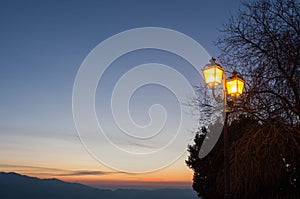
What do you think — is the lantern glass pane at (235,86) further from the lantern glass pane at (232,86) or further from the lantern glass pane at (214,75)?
the lantern glass pane at (214,75)

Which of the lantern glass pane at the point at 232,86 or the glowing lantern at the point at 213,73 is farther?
the lantern glass pane at the point at 232,86

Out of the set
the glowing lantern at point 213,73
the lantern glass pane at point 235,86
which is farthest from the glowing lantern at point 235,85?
the glowing lantern at point 213,73

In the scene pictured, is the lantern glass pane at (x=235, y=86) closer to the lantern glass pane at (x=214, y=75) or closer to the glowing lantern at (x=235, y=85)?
the glowing lantern at (x=235, y=85)

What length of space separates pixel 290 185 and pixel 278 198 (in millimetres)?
5077

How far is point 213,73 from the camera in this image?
9805mm

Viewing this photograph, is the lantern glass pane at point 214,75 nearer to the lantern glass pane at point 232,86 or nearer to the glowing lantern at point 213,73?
the glowing lantern at point 213,73

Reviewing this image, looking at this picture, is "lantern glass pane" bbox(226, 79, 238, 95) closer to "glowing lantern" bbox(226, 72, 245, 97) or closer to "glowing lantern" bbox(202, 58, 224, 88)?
"glowing lantern" bbox(226, 72, 245, 97)

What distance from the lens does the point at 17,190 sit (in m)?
134

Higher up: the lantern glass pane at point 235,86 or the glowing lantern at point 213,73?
the glowing lantern at point 213,73

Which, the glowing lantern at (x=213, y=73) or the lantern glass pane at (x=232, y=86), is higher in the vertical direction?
the glowing lantern at (x=213, y=73)

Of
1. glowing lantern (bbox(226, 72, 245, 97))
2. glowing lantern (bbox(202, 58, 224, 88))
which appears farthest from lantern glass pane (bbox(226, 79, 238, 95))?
glowing lantern (bbox(202, 58, 224, 88))

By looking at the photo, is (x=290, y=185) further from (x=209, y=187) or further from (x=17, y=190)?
(x=17, y=190)

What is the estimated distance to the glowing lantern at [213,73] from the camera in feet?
32.1

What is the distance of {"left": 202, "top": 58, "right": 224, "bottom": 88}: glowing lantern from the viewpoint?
980 cm
